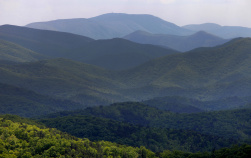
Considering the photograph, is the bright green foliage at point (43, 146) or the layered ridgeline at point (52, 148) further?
the bright green foliage at point (43, 146)

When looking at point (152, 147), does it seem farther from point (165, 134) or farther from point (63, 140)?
point (63, 140)

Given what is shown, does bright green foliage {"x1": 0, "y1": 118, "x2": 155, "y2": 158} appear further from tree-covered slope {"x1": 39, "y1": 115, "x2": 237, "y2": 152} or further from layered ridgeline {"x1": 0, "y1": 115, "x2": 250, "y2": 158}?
tree-covered slope {"x1": 39, "y1": 115, "x2": 237, "y2": 152}

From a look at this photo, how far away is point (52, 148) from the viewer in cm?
10306

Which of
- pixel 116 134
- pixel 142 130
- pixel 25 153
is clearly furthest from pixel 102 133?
pixel 25 153

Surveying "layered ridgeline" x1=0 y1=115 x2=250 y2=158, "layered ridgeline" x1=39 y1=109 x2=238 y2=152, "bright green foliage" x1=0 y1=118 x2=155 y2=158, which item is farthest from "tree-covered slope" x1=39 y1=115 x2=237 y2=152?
"layered ridgeline" x1=0 y1=115 x2=250 y2=158

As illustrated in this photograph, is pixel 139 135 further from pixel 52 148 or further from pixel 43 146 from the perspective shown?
pixel 52 148

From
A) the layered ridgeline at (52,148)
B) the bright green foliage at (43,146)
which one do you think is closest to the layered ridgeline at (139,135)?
the layered ridgeline at (52,148)

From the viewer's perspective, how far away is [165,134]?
16850cm

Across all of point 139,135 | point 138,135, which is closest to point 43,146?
point 138,135

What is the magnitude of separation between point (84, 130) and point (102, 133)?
8.47 metres

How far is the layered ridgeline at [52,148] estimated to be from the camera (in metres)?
99.8

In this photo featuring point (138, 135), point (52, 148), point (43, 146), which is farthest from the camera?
point (138, 135)

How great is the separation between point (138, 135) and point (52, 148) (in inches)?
2691

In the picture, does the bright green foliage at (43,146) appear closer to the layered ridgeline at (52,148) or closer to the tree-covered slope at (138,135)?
the layered ridgeline at (52,148)
